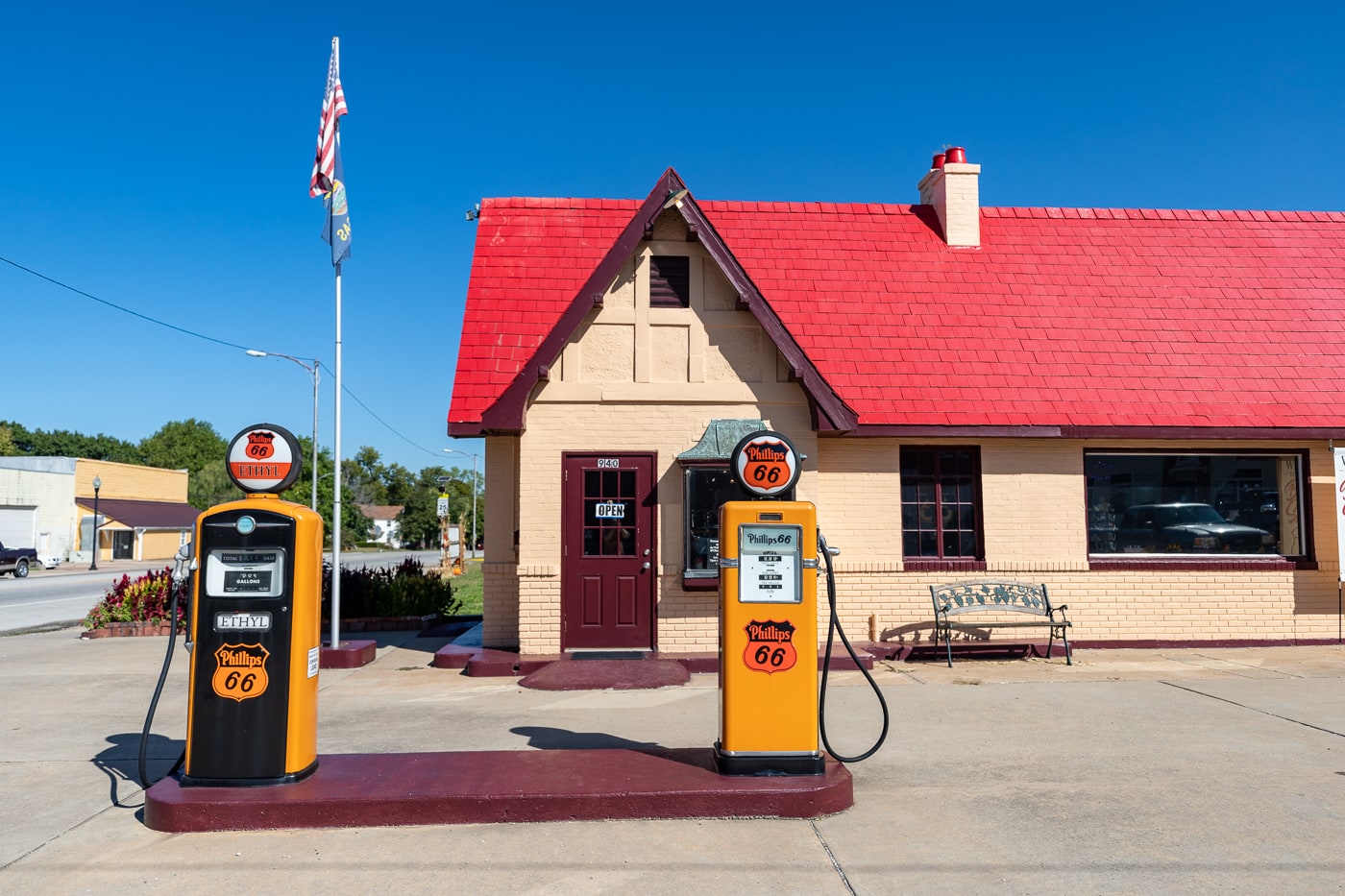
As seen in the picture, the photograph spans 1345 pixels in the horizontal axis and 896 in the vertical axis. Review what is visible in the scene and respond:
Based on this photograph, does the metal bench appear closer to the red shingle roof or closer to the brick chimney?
the red shingle roof

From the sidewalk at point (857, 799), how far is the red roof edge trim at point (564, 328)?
3.02 m

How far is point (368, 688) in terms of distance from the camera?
33.8ft

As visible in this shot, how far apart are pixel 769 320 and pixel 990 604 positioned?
453 centimetres

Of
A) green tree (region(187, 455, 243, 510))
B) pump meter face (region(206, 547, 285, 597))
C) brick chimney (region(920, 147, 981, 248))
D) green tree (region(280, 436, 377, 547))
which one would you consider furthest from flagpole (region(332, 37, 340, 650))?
green tree (region(187, 455, 243, 510))

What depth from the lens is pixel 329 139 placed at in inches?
493

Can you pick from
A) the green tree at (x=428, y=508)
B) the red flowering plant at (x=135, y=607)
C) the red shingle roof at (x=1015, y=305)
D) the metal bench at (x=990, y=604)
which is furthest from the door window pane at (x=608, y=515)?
the green tree at (x=428, y=508)

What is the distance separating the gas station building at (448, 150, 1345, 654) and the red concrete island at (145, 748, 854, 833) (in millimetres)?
5380

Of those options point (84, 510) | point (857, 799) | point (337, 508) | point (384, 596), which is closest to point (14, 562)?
point (84, 510)

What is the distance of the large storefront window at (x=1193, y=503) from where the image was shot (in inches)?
505

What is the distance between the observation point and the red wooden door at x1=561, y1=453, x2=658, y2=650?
11484 mm

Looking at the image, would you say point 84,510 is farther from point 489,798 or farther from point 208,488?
point 489,798

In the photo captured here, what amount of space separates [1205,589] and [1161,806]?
7.93 m

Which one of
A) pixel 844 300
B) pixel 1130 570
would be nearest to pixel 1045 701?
pixel 1130 570

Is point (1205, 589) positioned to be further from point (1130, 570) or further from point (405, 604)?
point (405, 604)
